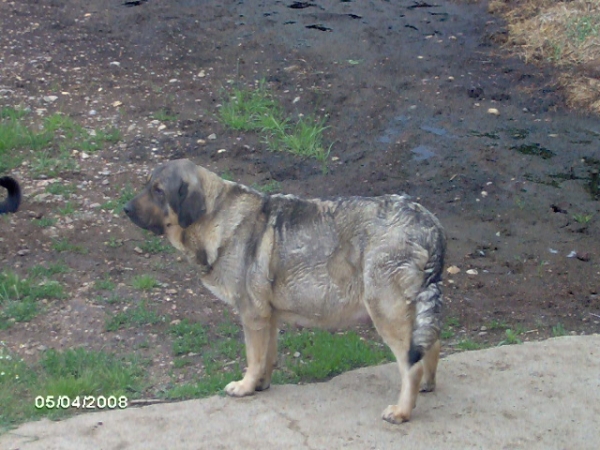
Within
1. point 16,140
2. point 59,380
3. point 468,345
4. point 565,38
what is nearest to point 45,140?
point 16,140

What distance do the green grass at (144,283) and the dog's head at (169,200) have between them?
1639mm

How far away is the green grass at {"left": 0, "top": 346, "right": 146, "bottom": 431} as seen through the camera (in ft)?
18.3

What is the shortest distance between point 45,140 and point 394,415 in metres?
5.88

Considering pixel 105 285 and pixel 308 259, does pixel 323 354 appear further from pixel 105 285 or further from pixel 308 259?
pixel 105 285

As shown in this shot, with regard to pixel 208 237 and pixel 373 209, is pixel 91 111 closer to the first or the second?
pixel 208 237

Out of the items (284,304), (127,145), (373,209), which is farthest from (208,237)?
(127,145)

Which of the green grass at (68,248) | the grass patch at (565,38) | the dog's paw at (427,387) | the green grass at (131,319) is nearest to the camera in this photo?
the dog's paw at (427,387)

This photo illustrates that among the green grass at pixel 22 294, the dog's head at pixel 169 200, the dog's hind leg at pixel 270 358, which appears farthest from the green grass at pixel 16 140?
the dog's hind leg at pixel 270 358

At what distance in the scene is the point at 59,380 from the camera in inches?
231

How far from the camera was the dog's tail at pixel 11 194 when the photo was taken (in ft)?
22.7

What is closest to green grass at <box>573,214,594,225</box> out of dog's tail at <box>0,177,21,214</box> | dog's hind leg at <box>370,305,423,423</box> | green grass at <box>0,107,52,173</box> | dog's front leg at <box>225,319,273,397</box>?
dog's hind leg at <box>370,305,423,423</box>

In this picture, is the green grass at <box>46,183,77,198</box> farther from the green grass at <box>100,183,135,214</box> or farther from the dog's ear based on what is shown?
the dog's ear
